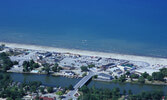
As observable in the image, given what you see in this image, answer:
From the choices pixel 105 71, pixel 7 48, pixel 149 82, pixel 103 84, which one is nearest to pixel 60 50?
pixel 7 48

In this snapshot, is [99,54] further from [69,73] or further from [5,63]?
[5,63]

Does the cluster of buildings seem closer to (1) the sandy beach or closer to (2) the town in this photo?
(2) the town

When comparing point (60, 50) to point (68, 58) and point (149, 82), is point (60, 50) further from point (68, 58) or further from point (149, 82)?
point (149, 82)

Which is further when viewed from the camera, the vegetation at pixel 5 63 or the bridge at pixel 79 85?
the vegetation at pixel 5 63

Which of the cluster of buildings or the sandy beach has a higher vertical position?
the sandy beach

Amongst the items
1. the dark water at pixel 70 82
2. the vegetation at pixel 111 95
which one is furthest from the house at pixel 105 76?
the vegetation at pixel 111 95

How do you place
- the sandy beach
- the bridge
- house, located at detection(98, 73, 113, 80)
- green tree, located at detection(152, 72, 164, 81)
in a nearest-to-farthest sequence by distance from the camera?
the bridge < green tree, located at detection(152, 72, 164, 81) < house, located at detection(98, 73, 113, 80) < the sandy beach

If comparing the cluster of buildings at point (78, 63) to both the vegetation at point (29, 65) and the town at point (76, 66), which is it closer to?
the town at point (76, 66)

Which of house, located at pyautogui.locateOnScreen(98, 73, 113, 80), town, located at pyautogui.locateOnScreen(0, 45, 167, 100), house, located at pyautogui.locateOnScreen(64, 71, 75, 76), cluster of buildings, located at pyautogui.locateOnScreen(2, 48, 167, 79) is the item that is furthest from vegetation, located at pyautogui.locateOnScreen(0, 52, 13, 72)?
house, located at pyautogui.locateOnScreen(98, 73, 113, 80)

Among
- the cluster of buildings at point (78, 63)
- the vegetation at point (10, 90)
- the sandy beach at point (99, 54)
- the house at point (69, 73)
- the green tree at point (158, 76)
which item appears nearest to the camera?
the vegetation at point (10, 90)

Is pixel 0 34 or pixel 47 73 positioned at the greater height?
pixel 0 34

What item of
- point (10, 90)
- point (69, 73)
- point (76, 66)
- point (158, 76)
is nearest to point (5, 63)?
point (69, 73)
